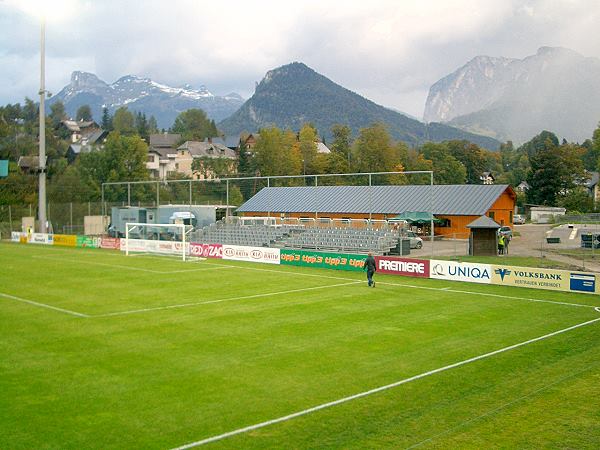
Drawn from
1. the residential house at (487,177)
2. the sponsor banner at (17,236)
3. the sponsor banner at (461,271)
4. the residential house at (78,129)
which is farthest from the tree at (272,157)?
the residential house at (78,129)

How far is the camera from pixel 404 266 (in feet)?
110

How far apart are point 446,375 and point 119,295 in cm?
1644

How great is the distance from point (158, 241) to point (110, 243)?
769 cm

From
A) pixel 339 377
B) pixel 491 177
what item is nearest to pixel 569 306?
pixel 339 377

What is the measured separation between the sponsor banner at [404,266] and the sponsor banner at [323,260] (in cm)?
116

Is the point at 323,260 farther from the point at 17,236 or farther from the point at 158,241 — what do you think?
the point at 17,236

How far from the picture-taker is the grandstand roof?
56.7 meters

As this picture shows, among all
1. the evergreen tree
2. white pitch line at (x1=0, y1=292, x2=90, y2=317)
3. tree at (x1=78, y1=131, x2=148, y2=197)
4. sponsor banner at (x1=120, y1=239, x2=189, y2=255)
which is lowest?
white pitch line at (x1=0, y1=292, x2=90, y2=317)

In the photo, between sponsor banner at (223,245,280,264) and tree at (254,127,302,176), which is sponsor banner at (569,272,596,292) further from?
tree at (254,127,302,176)

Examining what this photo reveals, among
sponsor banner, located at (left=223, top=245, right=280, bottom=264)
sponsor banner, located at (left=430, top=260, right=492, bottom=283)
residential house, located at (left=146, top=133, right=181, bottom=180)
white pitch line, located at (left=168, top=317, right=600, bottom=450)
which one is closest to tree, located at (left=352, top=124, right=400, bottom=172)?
residential house, located at (left=146, top=133, right=181, bottom=180)

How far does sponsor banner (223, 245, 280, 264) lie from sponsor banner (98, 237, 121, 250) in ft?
44.3

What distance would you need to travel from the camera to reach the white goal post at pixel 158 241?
147ft

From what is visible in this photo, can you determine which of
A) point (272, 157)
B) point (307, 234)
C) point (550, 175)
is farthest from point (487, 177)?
point (307, 234)

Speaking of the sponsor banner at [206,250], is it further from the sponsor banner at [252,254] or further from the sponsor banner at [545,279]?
the sponsor banner at [545,279]
